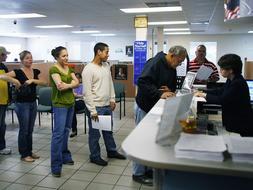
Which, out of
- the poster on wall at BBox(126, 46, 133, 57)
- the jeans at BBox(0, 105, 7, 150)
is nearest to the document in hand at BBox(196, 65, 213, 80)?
the jeans at BBox(0, 105, 7, 150)

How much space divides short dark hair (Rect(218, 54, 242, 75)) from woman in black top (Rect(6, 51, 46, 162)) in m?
2.17

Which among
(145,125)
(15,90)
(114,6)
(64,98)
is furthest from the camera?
(114,6)

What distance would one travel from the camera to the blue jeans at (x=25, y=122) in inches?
134

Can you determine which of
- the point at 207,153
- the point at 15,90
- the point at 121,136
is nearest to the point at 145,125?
the point at 207,153

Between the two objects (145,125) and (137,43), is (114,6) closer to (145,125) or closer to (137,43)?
(137,43)

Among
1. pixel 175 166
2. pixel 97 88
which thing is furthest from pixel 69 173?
pixel 175 166

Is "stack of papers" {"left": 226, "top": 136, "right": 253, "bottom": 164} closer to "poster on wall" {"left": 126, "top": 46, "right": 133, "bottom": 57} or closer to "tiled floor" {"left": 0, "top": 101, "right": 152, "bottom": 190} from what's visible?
"tiled floor" {"left": 0, "top": 101, "right": 152, "bottom": 190}

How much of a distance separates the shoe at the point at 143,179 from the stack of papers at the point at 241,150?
1623 millimetres

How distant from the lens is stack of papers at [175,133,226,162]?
1298 mm

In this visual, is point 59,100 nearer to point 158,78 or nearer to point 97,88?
point 97,88

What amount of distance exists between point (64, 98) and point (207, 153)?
83.4 inches

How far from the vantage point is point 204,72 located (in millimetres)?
Result: 3631

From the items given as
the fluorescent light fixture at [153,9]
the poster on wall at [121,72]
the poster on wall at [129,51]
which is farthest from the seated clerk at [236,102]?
the poster on wall at [129,51]

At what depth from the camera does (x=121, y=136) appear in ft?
16.1
